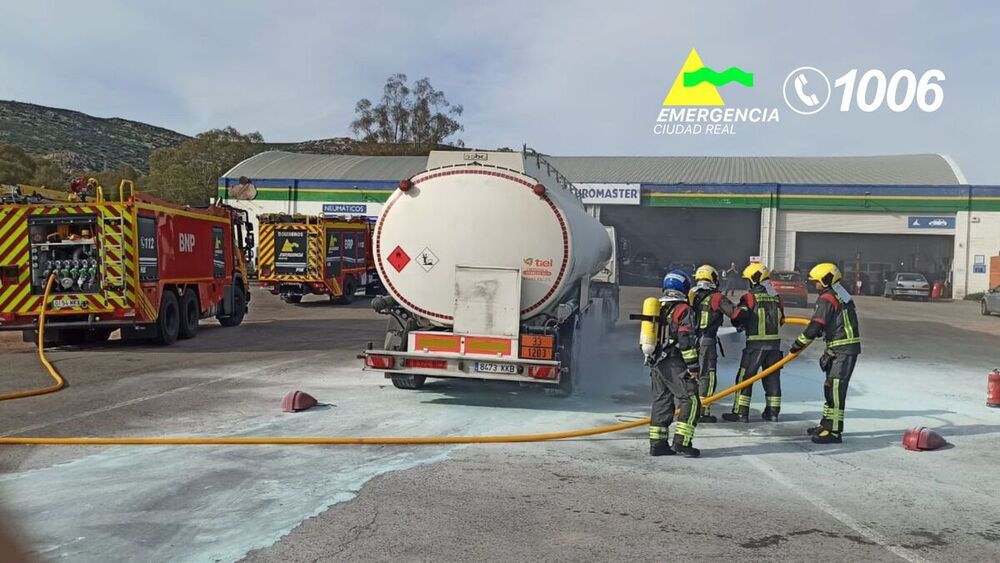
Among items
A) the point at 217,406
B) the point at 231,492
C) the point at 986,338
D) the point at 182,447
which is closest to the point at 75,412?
the point at 217,406

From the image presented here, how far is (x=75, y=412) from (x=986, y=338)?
64.4 feet

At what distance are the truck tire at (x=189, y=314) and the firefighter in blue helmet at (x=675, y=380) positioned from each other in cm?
1109

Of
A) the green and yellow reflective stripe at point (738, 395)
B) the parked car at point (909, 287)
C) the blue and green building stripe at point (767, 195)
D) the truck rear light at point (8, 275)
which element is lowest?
the green and yellow reflective stripe at point (738, 395)

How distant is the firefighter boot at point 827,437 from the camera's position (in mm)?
7754

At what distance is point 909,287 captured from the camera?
36.4 metres

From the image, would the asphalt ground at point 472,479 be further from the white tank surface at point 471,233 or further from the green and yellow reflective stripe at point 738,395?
the white tank surface at point 471,233

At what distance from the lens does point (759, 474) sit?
258 inches

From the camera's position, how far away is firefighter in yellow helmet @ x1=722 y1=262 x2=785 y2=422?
28.8 feet

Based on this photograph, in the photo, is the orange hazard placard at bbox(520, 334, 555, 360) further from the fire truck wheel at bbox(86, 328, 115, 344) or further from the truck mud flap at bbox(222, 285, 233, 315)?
the truck mud flap at bbox(222, 285, 233, 315)

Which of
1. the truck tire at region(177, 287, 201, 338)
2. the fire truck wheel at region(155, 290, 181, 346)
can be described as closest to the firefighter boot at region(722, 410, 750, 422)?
the fire truck wheel at region(155, 290, 181, 346)

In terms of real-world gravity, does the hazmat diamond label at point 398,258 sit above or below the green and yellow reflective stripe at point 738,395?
above

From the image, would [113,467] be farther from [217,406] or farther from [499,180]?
[499,180]

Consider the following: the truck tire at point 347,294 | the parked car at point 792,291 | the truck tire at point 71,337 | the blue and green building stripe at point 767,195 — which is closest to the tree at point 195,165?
the blue and green building stripe at point 767,195

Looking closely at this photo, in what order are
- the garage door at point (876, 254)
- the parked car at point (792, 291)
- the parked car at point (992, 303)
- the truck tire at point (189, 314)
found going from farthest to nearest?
1. the garage door at point (876, 254)
2. the parked car at point (792, 291)
3. the parked car at point (992, 303)
4. the truck tire at point (189, 314)
